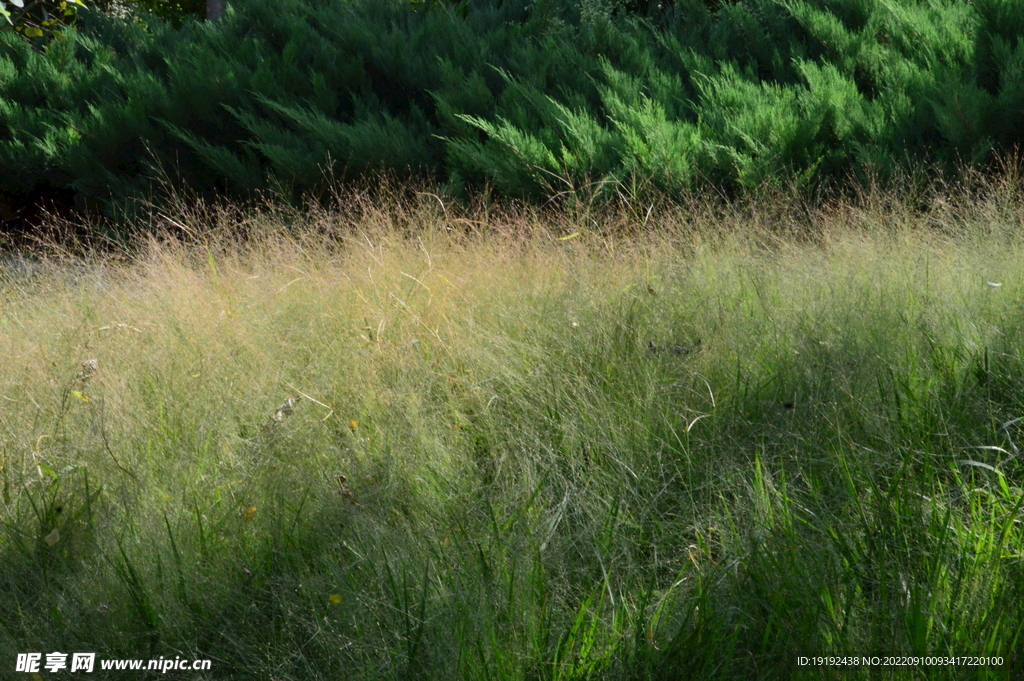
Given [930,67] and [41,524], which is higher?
[41,524]

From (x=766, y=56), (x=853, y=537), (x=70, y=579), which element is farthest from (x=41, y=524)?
(x=766, y=56)

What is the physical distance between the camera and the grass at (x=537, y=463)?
179 cm

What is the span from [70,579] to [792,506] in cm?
174

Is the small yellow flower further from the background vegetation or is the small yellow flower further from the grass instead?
the background vegetation

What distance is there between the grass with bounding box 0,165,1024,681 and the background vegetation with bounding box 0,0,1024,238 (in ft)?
4.39

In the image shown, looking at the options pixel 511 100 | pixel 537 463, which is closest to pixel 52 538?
pixel 537 463

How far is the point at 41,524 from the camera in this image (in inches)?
89.0

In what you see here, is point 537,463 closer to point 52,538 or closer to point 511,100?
point 52,538

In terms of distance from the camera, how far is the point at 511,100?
5.68 metres

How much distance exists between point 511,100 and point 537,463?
149 inches

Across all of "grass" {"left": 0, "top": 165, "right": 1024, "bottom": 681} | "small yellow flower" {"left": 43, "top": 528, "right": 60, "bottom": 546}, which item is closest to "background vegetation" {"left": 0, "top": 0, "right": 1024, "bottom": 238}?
"grass" {"left": 0, "top": 165, "right": 1024, "bottom": 681}

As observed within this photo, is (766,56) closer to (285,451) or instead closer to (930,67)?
(930,67)

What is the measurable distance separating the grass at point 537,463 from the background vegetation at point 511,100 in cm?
134

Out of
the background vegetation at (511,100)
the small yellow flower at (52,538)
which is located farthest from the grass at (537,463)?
the background vegetation at (511,100)
